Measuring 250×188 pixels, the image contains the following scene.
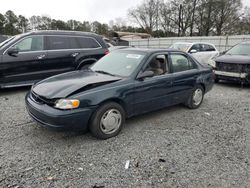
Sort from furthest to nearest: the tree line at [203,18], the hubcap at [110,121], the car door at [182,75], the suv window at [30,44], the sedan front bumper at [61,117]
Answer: the tree line at [203,18] < the suv window at [30,44] < the car door at [182,75] < the hubcap at [110,121] < the sedan front bumper at [61,117]

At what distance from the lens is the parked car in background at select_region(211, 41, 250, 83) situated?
23.8ft

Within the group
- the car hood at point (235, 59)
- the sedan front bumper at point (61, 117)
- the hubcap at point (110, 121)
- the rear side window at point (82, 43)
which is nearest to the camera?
the sedan front bumper at point (61, 117)

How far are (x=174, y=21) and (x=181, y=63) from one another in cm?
4535

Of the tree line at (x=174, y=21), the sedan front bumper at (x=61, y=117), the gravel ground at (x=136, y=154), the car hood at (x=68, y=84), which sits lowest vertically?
the gravel ground at (x=136, y=154)

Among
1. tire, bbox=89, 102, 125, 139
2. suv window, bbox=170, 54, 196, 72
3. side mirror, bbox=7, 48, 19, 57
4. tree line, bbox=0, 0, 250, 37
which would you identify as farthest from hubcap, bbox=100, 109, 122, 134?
tree line, bbox=0, 0, 250, 37

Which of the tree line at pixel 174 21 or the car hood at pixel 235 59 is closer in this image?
the car hood at pixel 235 59

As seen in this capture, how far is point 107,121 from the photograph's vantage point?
3441mm

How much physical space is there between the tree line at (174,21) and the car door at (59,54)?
3361cm

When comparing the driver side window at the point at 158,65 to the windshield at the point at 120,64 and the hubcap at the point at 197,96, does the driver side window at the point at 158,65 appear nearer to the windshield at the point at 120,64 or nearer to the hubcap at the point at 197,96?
the windshield at the point at 120,64

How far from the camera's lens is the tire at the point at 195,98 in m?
5.05

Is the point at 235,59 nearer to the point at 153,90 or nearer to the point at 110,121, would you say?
the point at 153,90

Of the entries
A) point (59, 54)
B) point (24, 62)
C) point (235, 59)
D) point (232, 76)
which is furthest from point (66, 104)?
point (235, 59)

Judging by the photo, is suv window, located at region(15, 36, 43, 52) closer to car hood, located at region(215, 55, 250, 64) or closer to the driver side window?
the driver side window

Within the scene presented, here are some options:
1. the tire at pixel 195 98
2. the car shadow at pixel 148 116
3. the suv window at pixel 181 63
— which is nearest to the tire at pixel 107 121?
the car shadow at pixel 148 116
